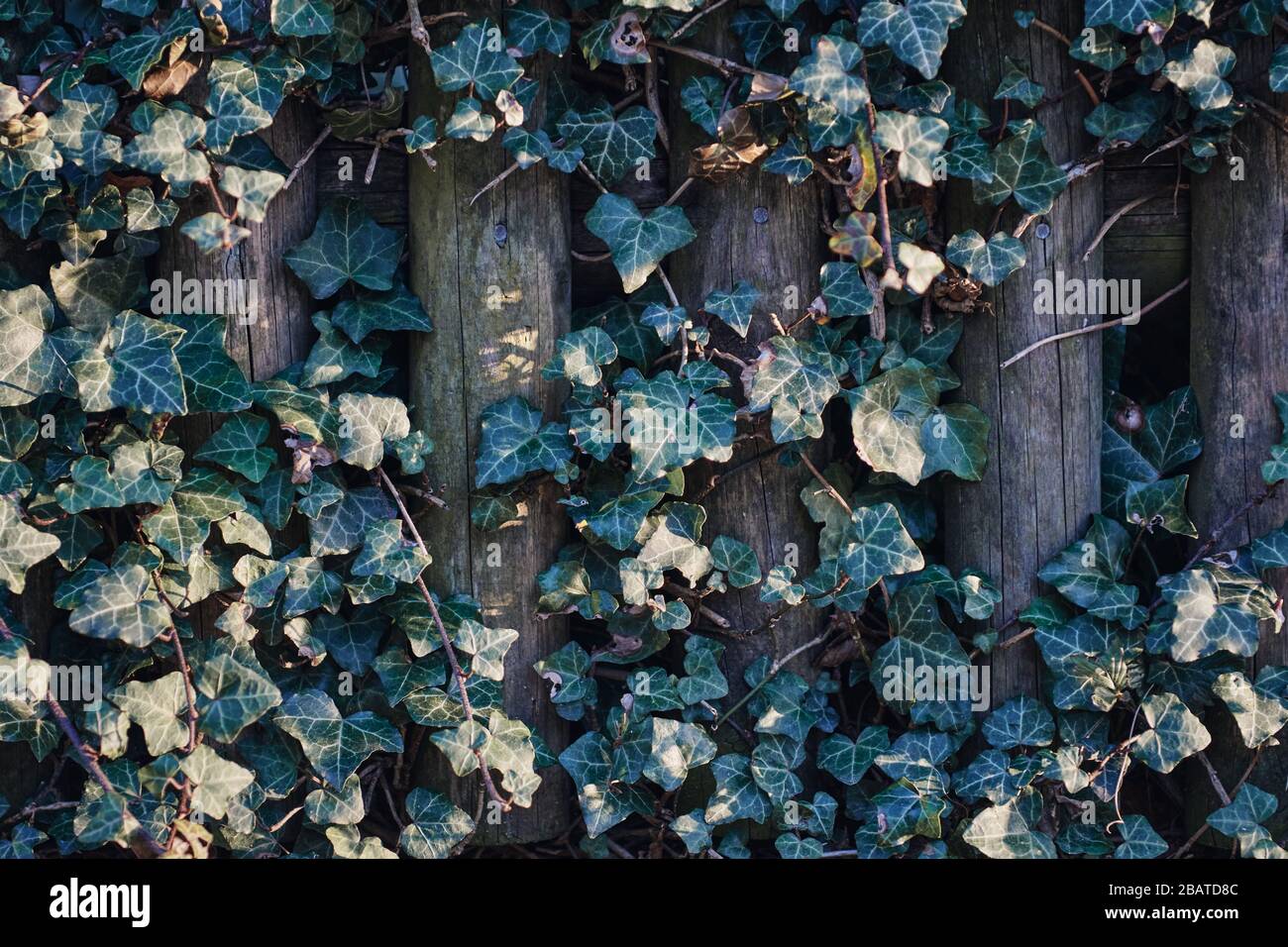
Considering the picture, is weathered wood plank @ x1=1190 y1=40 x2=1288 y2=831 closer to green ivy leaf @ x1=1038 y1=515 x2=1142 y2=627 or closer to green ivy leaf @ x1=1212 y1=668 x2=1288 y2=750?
green ivy leaf @ x1=1212 y1=668 x2=1288 y2=750

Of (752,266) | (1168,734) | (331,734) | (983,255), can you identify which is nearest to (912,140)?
(983,255)

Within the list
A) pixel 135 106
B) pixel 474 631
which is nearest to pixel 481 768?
pixel 474 631

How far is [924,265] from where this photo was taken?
2439 millimetres

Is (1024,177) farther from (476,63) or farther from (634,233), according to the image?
(476,63)

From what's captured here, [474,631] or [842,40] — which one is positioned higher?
[842,40]

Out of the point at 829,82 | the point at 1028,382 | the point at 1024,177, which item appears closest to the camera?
the point at 829,82

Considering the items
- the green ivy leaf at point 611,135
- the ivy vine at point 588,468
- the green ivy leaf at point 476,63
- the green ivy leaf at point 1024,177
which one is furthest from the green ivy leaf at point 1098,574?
the green ivy leaf at point 476,63

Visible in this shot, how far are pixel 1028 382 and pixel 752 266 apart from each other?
0.67 meters

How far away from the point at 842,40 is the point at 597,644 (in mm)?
1459

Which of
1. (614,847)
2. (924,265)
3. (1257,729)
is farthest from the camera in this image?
(614,847)

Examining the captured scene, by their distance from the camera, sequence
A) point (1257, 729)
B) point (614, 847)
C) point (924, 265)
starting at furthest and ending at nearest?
point (614, 847)
point (1257, 729)
point (924, 265)

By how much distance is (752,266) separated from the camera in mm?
2678

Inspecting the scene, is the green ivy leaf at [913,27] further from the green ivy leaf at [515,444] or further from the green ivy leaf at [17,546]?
the green ivy leaf at [17,546]
